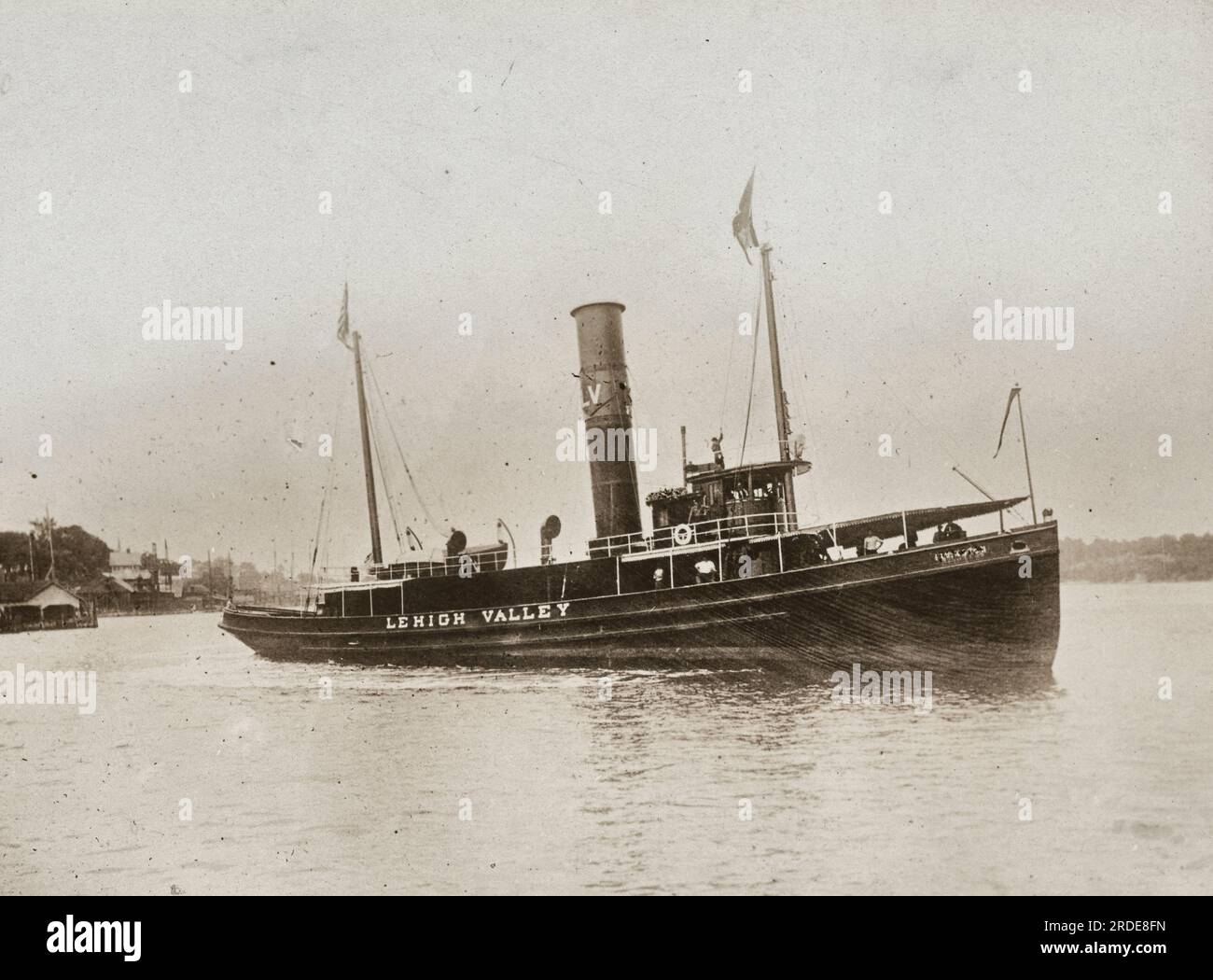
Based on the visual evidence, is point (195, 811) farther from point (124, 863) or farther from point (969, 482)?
point (969, 482)

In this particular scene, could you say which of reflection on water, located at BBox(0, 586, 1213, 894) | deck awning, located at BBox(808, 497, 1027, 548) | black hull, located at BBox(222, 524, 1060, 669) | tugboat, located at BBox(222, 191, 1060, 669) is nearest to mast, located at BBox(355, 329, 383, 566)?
tugboat, located at BBox(222, 191, 1060, 669)

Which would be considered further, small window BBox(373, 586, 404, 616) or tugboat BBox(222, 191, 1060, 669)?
small window BBox(373, 586, 404, 616)

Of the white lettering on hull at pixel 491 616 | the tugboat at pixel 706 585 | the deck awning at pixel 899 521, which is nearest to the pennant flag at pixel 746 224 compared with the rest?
the tugboat at pixel 706 585

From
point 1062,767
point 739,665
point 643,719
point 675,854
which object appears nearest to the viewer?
point 675,854

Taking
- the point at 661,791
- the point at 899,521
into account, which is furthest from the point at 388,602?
the point at 661,791

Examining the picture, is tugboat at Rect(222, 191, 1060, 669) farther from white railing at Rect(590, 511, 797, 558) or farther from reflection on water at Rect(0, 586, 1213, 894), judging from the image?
reflection on water at Rect(0, 586, 1213, 894)

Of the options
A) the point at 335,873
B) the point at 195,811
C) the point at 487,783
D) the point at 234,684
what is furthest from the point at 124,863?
the point at 234,684
